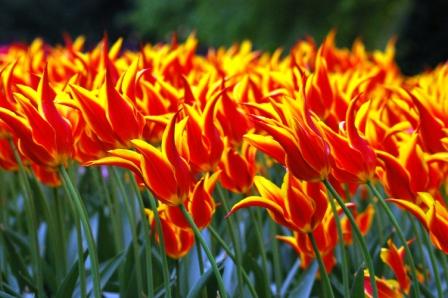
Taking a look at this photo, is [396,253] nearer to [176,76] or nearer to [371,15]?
[176,76]

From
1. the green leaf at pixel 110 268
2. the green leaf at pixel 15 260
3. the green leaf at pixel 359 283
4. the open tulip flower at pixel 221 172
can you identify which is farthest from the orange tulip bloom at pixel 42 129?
the green leaf at pixel 15 260

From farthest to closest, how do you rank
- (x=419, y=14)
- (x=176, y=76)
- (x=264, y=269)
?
(x=419, y=14)
(x=176, y=76)
(x=264, y=269)

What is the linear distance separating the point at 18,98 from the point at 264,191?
1.56 ft

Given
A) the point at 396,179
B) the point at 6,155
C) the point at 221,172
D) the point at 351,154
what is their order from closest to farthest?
the point at 351,154, the point at 396,179, the point at 221,172, the point at 6,155

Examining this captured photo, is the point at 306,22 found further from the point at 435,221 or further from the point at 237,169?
the point at 435,221

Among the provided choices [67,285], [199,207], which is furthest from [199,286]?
[67,285]

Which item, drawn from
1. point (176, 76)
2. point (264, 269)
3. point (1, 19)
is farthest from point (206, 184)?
point (1, 19)

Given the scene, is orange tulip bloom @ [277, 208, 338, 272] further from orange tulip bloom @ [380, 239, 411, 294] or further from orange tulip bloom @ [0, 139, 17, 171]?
orange tulip bloom @ [0, 139, 17, 171]

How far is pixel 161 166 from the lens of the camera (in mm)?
1656

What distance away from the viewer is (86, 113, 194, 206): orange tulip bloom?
1.65 meters

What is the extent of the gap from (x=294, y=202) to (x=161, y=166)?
257 millimetres

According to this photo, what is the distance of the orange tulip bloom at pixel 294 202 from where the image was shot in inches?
68.3

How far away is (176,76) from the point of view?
9.78 ft

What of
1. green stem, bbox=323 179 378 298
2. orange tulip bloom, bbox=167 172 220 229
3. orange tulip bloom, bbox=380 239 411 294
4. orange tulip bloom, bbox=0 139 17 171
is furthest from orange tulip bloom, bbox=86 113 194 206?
orange tulip bloom, bbox=0 139 17 171
